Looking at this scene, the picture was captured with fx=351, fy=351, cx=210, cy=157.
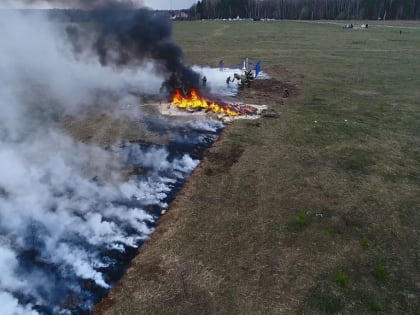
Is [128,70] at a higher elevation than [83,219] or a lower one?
higher

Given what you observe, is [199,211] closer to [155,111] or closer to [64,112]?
[155,111]

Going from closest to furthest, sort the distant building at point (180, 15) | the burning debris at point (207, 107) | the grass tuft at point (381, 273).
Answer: the grass tuft at point (381, 273), the burning debris at point (207, 107), the distant building at point (180, 15)

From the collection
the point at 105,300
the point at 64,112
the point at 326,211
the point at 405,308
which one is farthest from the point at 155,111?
the point at 405,308

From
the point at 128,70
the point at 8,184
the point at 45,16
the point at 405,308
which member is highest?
the point at 45,16

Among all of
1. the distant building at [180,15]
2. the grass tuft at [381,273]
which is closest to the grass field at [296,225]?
the grass tuft at [381,273]

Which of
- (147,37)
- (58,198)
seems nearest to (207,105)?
(147,37)

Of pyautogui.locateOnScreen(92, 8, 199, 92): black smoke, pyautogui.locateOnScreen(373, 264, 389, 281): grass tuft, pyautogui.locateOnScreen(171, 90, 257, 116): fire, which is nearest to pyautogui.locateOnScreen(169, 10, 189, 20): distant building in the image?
pyautogui.locateOnScreen(92, 8, 199, 92): black smoke

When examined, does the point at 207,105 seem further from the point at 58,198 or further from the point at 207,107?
the point at 58,198

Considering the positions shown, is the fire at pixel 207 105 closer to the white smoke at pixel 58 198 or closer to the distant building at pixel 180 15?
the white smoke at pixel 58 198
